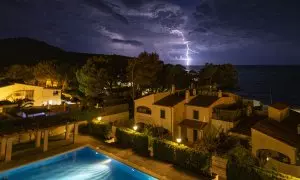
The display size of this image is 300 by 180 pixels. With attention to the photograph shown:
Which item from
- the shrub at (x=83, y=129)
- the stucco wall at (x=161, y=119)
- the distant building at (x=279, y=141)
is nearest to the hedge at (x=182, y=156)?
the distant building at (x=279, y=141)

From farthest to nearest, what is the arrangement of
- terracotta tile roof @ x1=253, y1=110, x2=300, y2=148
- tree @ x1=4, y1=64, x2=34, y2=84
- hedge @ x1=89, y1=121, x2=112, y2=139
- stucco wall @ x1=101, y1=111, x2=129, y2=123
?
tree @ x1=4, y1=64, x2=34, y2=84 < stucco wall @ x1=101, y1=111, x2=129, y2=123 < hedge @ x1=89, y1=121, x2=112, y2=139 < terracotta tile roof @ x1=253, y1=110, x2=300, y2=148

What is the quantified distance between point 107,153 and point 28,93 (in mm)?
19789

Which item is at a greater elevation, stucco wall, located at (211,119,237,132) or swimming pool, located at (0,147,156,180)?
stucco wall, located at (211,119,237,132)

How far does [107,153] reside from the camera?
1953cm

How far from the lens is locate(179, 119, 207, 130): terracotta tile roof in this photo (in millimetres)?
22602

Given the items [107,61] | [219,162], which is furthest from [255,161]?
[107,61]

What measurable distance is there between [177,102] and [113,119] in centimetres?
942

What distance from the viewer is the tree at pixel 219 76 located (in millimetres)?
54584

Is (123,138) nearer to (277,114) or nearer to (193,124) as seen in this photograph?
(193,124)

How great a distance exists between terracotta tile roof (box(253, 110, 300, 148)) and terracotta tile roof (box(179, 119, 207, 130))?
585 centimetres

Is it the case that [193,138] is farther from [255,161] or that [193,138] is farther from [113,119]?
[113,119]

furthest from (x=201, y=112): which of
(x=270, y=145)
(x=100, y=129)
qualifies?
(x=100, y=129)

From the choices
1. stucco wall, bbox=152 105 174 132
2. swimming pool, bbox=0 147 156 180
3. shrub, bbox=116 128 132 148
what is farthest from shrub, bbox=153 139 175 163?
stucco wall, bbox=152 105 174 132

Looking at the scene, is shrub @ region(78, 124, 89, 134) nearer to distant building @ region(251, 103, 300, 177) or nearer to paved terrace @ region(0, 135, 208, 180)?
paved terrace @ region(0, 135, 208, 180)
